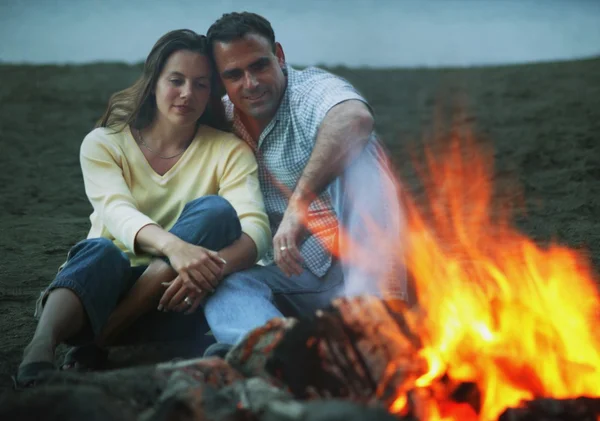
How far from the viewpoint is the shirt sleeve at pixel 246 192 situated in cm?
345

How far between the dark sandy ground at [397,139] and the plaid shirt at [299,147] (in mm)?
1277

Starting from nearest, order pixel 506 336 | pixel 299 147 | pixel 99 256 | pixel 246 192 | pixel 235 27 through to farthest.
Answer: pixel 506 336 → pixel 99 256 → pixel 246 192 → pixel 235 27 → pixel 299 147

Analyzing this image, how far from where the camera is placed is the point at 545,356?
266 cm

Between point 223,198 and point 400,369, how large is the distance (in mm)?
1249

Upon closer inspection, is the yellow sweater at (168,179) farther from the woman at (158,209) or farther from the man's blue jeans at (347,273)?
the man's blue jeans at (347,273)

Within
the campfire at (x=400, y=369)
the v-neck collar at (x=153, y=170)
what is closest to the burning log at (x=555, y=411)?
the campfire at (x=400, y=369)

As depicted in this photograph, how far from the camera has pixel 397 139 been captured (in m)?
9.41

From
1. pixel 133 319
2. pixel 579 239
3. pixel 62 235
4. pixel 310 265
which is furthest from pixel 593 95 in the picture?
pixel 133 319

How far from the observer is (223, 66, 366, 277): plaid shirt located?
368 cm

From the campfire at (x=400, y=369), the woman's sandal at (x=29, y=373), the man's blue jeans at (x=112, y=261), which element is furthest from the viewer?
the man's blue jeans at (x=112, y=261)

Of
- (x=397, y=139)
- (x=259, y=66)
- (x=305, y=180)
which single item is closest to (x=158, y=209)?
(x=305, y=180)

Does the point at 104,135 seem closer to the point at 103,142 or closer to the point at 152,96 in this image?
the point at 103,142

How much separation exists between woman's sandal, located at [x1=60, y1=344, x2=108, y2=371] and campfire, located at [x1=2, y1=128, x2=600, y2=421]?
0.86 meters

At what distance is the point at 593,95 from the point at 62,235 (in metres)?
6.43
